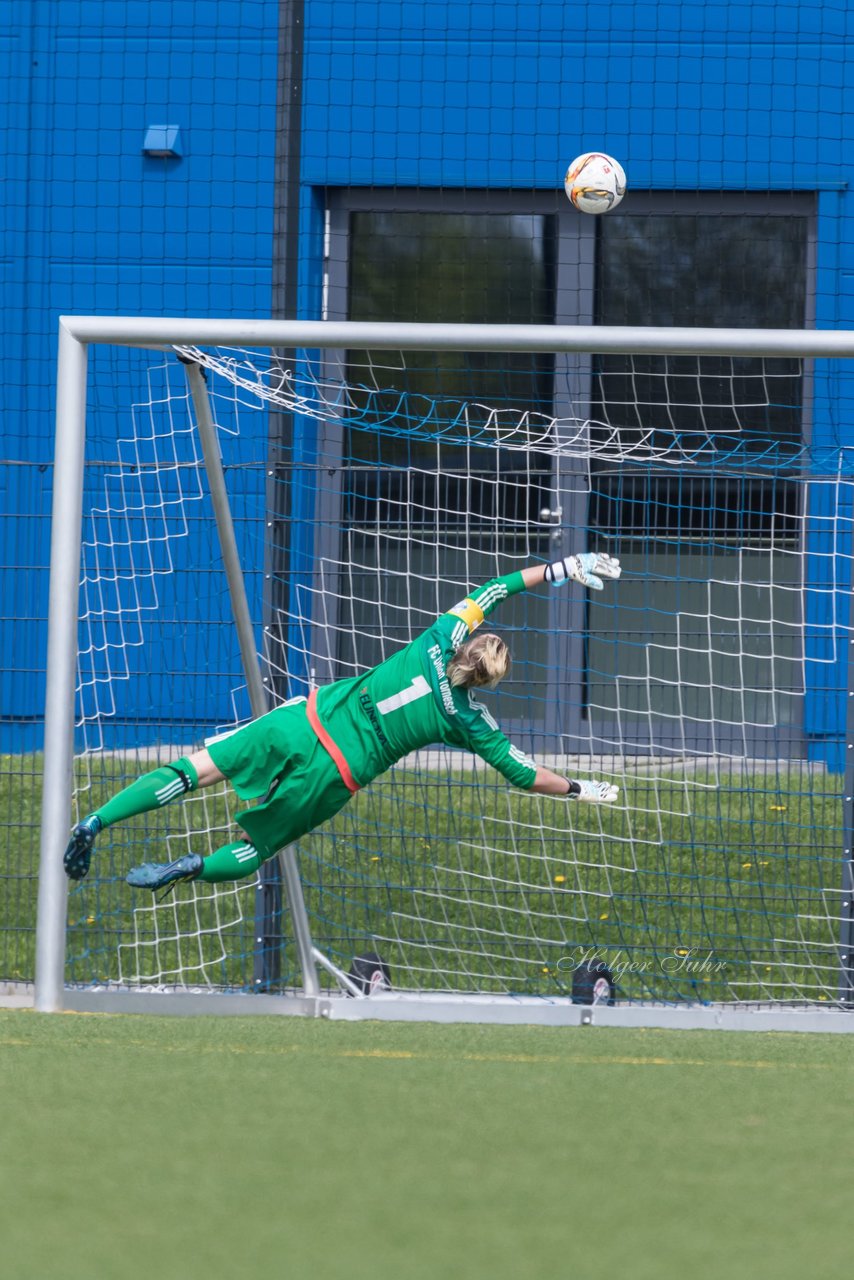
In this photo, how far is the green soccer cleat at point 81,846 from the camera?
5.89 metres

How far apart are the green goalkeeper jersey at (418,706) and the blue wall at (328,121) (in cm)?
416

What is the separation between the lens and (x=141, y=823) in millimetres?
8102

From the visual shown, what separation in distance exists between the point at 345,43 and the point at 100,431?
2.76m

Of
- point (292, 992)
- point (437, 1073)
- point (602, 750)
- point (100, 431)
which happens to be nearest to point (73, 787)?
point (292, 992)

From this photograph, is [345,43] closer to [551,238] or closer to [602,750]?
[551,238]

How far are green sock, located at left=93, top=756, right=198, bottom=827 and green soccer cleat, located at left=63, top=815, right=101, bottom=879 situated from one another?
7cm

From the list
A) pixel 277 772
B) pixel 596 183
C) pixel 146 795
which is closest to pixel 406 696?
pixel 277 772

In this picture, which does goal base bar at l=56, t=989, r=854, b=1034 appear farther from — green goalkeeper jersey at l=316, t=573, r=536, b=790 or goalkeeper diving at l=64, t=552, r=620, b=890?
green goalkeeper jersey at l=316, t=573, r=536, b=790

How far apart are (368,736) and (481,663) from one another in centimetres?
51

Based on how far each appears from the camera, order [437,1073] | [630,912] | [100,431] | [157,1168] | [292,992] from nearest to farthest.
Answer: [157,1168] → [437,1073] → [292,992] → [630,912] → [100,431]

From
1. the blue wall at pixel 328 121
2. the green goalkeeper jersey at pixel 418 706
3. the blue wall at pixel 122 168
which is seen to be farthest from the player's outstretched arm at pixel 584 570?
the blue wall at pixel 122 168

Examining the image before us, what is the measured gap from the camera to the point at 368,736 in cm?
631

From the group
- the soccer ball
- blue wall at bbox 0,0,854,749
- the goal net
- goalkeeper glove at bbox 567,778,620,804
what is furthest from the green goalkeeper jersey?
blue wall at bbox 0,0,854,749

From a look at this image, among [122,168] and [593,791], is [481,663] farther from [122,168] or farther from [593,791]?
[122,168]
